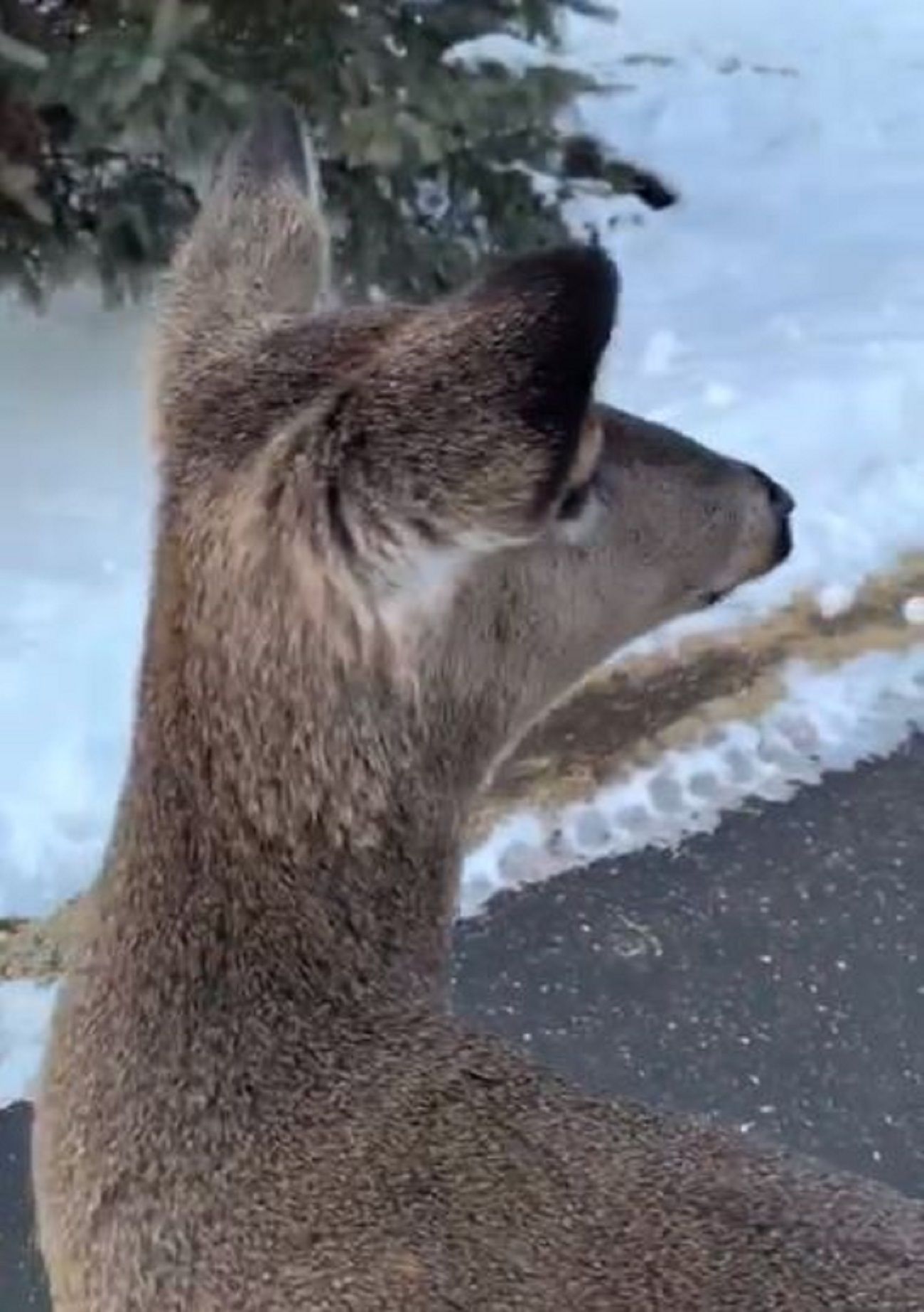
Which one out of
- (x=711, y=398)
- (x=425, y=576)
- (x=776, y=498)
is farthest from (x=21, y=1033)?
(x=711, y=398)

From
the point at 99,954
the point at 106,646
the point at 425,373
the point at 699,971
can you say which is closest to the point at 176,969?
the point at 99,954

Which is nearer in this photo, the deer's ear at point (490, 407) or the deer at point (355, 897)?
the deer's ear at point (490, 407)

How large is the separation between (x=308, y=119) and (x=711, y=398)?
125 centimetres

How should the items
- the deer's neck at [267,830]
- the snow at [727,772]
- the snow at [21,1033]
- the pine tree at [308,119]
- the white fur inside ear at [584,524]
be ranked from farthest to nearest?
the pine tree at [308,119]
the snow at [727,772]
the snow at [21,1033]
the white fur inside ear at [584,524]
the deer's neck at [267,830]

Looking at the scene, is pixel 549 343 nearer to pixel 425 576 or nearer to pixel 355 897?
pixel 425 576

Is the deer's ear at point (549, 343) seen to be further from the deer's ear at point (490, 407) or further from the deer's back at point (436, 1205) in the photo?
the deer's back at point (436, 1205)

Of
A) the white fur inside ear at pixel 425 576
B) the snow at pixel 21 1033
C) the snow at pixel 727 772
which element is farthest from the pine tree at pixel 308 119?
the white fur inside ear at pixel 425 576

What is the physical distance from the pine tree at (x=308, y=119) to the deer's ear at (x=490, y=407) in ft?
12.9

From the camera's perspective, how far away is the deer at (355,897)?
264 centimetres

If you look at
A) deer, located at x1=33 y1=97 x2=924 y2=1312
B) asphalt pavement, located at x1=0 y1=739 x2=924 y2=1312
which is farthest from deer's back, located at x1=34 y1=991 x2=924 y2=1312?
asphalt pavement, located at x1=0 y1=739 x2=924 y2=1312

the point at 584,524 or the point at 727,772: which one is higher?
the point at 584,524

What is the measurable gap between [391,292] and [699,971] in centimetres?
243

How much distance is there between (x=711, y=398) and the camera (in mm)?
7398

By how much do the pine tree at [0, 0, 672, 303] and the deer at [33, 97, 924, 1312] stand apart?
3418mm
